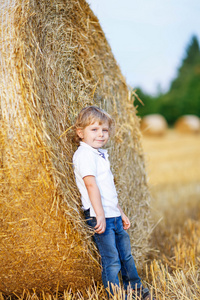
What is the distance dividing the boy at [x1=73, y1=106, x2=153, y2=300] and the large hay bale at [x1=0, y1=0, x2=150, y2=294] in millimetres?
81

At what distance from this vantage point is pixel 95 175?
2412 mm

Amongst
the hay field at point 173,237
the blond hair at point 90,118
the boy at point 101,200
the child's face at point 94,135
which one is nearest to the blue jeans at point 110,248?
the boy at point 101,200

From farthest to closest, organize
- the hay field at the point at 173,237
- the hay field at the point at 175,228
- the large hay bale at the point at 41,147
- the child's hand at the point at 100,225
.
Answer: the hay field at the point at 175,228 → the hay field at the point at 173,237 → the child's hand at the point at 100,225 → the large hay bale at the point at 41,147

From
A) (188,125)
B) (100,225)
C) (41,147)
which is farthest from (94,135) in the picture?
(188,125)

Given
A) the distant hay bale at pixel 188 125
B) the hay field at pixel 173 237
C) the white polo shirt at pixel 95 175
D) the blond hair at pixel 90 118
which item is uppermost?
the distant hay bale at pixel 188 125

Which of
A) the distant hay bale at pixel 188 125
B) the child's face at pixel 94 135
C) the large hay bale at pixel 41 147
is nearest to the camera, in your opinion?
the large hay bale at pixel 41 147

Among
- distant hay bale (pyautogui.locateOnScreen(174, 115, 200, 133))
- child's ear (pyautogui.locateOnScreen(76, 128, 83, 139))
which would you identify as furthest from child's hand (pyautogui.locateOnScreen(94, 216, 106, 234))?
distant hay bale (pyautogui.locateOnScreen(174, 115, 200, 133))

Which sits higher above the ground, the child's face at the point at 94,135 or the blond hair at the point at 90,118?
the blond hair at the point at 90,118

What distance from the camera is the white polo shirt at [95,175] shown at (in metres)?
2.40

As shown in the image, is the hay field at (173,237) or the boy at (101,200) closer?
the boy at (101,200)

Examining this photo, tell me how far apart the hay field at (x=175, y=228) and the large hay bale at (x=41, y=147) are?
0.67m

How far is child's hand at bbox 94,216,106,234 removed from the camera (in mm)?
2338

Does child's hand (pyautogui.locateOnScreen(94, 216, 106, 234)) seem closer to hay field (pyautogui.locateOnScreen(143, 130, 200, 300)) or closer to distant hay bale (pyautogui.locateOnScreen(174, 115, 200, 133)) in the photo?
hay field (pyautogui.locateOnScreen(143, 130, 200, 300))

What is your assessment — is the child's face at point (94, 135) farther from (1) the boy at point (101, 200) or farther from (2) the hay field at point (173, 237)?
(2) the hay field at point (173, 237)
